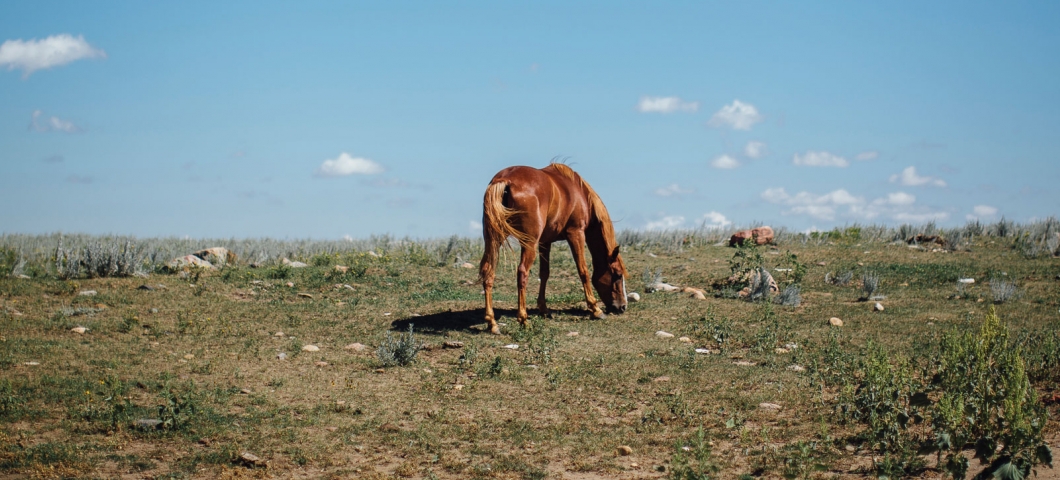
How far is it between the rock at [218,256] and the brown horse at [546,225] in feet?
27.3

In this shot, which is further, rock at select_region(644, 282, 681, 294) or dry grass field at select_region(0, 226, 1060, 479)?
rock at select_region(644, 282, 681, 294)

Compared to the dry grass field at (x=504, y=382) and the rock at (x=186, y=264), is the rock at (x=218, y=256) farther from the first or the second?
the dry grass field at (x=504, y=382)

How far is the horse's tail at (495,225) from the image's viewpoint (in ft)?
34.6

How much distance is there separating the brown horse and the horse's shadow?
12.4 inches

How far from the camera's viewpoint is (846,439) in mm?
6551

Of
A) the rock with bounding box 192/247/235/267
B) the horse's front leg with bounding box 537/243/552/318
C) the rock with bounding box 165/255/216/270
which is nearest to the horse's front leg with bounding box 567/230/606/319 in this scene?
the horse's front leg with bounding box 537/243/552/318

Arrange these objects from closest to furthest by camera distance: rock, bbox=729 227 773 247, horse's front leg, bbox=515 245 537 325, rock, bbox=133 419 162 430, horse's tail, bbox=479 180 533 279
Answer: rock, bbox=133 419 162 430 < horse's tail, bbox=479 180 533 279 < horse's front leg, bbox=515 245 537 325 < rock, bbox=729 227 773 247

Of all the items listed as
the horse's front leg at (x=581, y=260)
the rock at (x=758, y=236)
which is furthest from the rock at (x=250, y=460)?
the rock at (x=758, y=236)

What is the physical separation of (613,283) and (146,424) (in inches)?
279

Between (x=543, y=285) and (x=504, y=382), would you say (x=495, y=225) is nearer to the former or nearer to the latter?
(x=543, y=285)

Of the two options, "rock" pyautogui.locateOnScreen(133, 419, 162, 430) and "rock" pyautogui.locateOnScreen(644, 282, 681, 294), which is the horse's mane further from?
"rock" pyautogui.locateOnScreen(133, 419, 162, 430)

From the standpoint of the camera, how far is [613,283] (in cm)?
1212

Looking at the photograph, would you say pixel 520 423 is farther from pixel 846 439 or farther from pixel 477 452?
pixel 846 439

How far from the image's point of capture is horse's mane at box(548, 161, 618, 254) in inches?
480
